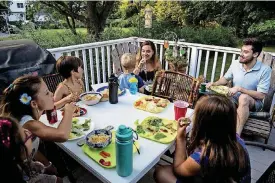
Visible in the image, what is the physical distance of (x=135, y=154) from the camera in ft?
4.32

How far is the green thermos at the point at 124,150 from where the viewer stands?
1.03 m

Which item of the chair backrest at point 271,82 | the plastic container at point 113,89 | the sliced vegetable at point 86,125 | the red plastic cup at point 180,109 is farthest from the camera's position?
the chair backrest at point 271,82

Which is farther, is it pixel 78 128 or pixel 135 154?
pixel 78 128

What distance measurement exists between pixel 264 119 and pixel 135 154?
2237mm

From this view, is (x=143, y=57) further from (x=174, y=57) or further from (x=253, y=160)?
(x=253, y=160)

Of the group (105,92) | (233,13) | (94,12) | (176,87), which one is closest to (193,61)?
(176,87)

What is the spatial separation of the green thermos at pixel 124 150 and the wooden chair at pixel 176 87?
123cm

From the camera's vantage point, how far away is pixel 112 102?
205 cm

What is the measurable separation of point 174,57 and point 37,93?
271 cm

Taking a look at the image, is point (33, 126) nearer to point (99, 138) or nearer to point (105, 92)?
point (99, 138)

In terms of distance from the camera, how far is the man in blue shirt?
2.61 metres

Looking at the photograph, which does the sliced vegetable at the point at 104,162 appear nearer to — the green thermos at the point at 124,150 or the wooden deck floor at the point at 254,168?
the green thermos at the point at 124,150

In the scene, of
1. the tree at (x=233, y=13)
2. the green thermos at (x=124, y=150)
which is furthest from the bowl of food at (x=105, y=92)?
the tree at (x=233, y=13)

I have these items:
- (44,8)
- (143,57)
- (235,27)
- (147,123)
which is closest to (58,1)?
(44,8)
